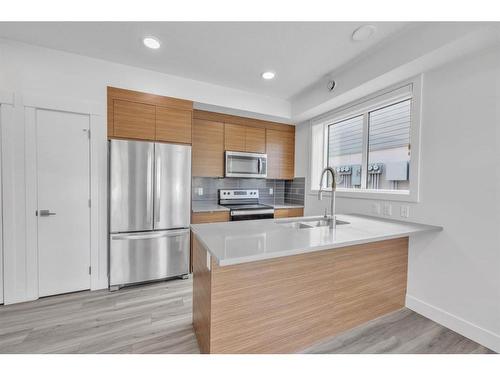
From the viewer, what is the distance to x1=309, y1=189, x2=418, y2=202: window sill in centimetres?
212

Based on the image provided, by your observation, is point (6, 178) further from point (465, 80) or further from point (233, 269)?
point (465, 80)

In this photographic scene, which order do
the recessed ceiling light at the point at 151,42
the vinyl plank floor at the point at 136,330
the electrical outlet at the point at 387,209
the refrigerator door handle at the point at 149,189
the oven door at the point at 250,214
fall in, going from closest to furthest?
the vinyl plank floor at the point at 136,330, the recessed ceiling light at the point at 151,42, the electrical outlet at the point at 387,209, the refrigerator door handle at the point at 149,189, the oven door at the point at 250,214

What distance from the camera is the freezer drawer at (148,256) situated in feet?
7.91

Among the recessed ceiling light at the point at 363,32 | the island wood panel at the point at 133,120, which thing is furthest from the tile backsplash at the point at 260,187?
the recessed ceiling light at the point at 363,32

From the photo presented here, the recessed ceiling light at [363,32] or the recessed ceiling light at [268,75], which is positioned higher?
the recessed ceiling light at [268,75]

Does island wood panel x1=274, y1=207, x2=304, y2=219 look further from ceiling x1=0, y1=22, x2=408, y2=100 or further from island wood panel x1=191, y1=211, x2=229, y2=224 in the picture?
ceiling x1=0, y1=22, x2=408, y2=100

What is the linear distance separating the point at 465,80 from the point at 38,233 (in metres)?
4.24

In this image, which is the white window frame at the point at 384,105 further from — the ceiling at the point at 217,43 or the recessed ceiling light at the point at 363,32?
the recessed ceiling light at the point at 363,32

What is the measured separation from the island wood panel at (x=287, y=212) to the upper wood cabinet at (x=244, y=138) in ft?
3.46

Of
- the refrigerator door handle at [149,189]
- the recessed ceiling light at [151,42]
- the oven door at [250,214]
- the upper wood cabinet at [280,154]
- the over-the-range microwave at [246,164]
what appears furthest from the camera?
the upper wood cabinet at [280,154]

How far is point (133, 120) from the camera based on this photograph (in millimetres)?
2494
